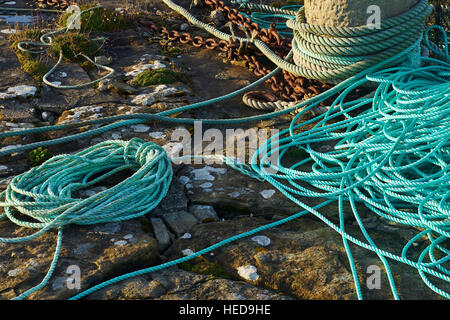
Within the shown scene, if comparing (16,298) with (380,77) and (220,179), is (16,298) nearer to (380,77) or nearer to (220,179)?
(220,179)

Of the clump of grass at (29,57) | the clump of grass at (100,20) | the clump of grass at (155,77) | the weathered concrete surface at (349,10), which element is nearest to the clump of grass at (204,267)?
the weathered concrete surface at (349,10)

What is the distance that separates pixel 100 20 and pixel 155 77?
5.08 ft

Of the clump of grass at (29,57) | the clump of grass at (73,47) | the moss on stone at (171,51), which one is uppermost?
the moss on stone at (171,51)

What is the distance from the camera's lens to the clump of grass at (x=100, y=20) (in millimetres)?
5688

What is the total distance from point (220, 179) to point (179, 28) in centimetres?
306

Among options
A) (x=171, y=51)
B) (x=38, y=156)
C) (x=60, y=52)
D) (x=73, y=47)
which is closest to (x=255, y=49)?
(x=171, y=51)

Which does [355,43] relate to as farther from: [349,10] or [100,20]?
[100,20]

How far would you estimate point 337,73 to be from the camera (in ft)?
13.2

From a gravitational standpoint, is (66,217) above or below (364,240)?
below

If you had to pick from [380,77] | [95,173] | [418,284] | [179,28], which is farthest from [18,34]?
[418,284]

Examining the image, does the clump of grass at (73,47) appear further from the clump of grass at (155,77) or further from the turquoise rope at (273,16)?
the turquoise rope at (273,16)

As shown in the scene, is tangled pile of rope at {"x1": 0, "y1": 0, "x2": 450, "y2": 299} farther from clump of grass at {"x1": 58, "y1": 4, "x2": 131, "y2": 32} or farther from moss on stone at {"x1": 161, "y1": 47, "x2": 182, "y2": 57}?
clump of grass at {"x1": 58, "y1": 4, "x2": 131, "y2": 32}

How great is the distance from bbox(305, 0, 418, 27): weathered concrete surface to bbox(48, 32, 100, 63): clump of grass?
223 centimetres

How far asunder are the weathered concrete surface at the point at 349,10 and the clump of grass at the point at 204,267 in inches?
86.2
